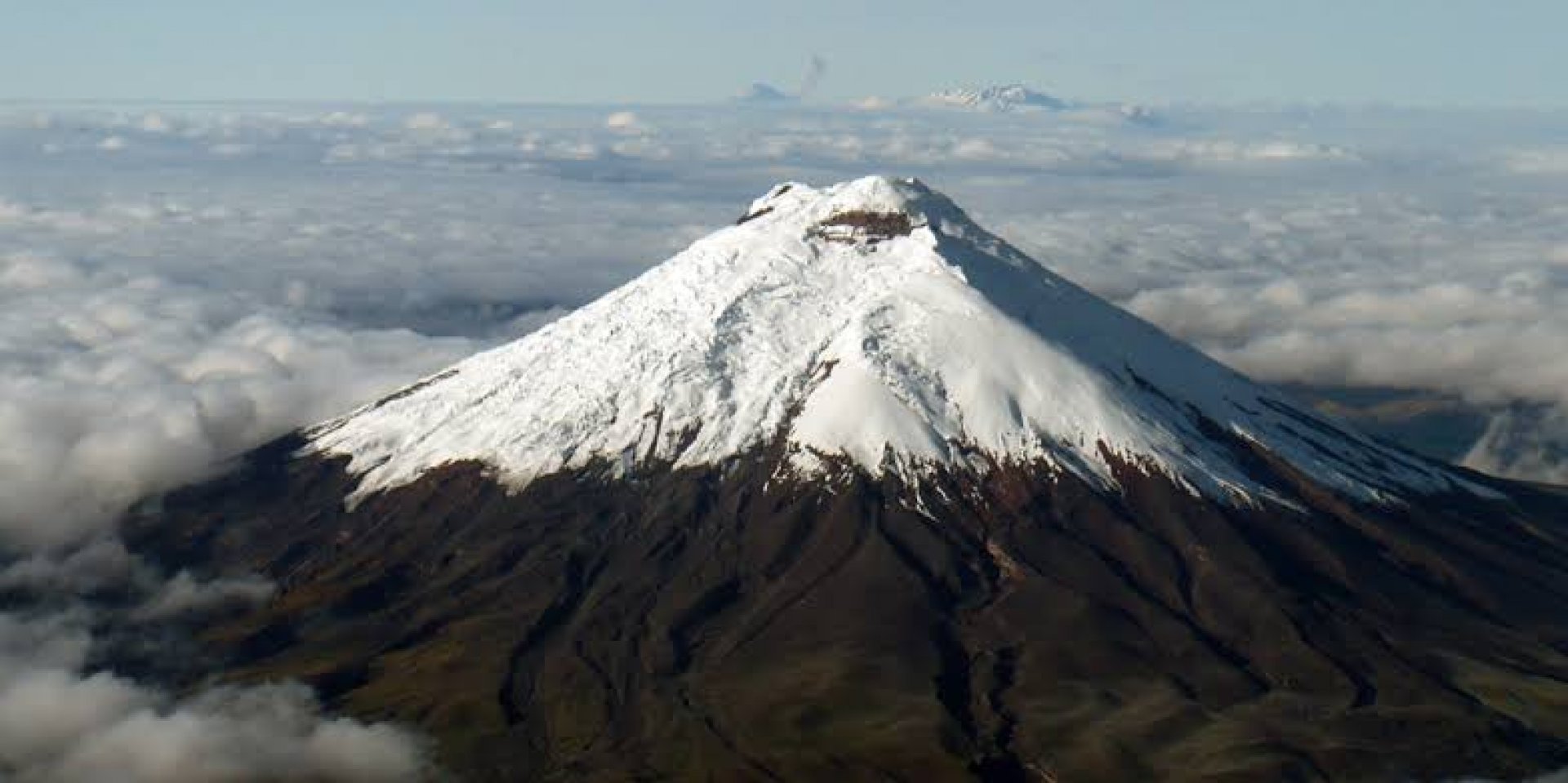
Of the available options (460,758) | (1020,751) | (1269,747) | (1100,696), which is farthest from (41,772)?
(1269,747)

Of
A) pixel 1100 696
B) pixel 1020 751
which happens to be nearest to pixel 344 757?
pixel 1020 751

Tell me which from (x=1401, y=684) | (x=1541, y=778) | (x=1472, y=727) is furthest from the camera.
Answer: (x=1401, y=684)

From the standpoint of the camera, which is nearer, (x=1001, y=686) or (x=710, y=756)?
(x=710, y=756)

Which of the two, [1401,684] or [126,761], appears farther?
[1401,684]

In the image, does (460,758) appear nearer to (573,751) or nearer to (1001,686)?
(573,751)

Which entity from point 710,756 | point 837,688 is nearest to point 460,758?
point 710,756

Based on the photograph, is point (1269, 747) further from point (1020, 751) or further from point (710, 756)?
point (710, 756)

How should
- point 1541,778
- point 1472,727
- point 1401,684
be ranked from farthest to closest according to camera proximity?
point 1401,684
point 1472,727
point 1541,778
